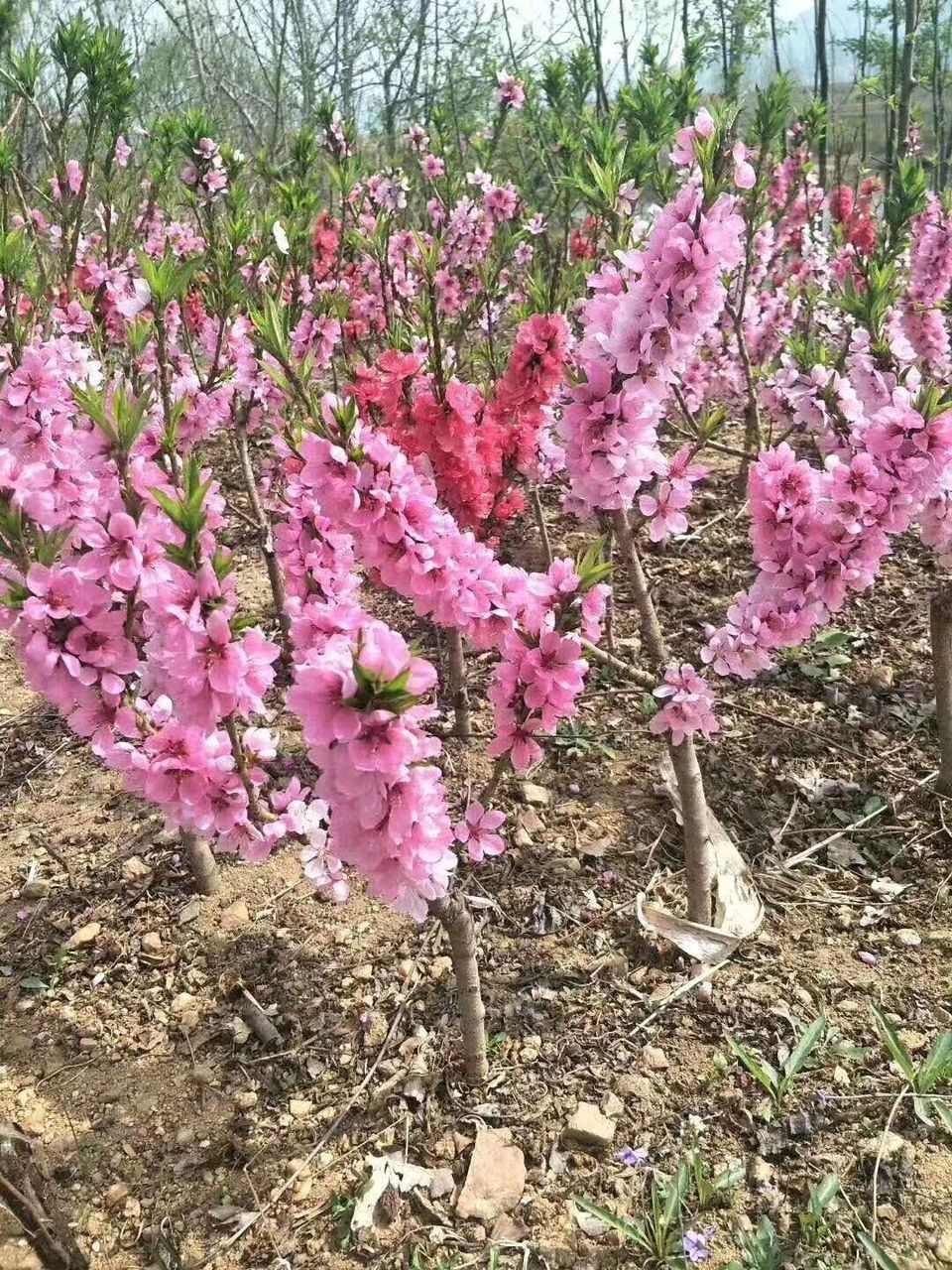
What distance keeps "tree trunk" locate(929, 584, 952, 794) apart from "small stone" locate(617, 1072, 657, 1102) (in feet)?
5.25

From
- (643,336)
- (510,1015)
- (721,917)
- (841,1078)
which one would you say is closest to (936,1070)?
(841,1078)

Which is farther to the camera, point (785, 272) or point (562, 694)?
point (785, 272)

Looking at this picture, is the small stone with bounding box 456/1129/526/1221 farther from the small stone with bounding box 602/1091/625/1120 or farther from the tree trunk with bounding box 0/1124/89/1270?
the tree trunk with bounding box 0/1124/89/1270

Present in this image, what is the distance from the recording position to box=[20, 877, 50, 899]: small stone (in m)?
3.06

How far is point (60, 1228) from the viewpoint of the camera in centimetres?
183

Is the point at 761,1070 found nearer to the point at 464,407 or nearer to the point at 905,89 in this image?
the point at 464,407

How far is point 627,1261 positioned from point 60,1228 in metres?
1.21

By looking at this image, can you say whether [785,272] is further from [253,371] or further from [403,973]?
[403,973]

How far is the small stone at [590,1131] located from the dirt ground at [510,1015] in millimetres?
27

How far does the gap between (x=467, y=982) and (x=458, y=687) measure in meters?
1.45

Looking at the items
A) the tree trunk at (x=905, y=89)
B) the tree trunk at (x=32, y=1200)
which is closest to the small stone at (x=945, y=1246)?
the tree trunk at (x=32, y=1200)

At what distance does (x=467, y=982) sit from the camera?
7.29 ft

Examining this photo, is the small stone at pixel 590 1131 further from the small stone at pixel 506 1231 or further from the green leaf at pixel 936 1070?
the green leaf at pixel 936 1070

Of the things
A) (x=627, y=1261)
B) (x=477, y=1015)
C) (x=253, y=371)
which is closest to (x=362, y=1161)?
(x=477, y=1015)
